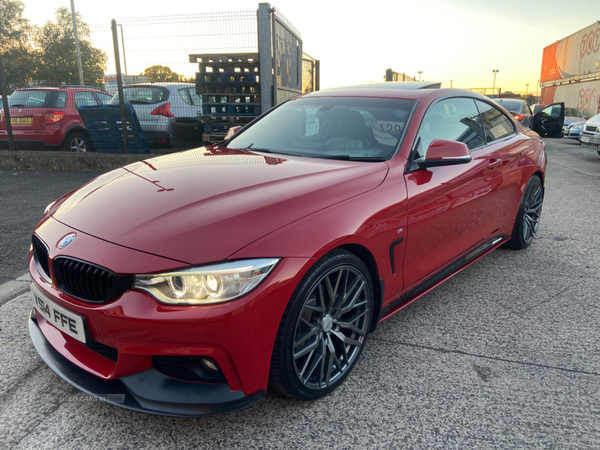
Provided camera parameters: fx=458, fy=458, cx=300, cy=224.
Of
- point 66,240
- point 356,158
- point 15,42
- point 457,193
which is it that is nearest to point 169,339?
point 66,240

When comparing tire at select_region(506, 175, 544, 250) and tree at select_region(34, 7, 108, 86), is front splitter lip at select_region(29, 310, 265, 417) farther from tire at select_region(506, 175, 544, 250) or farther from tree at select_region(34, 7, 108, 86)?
tree at select_region(34, 7, 108, 86)

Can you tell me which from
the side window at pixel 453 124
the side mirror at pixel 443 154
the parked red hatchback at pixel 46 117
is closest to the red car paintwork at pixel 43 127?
the parked red hatchback at pixel 46 117

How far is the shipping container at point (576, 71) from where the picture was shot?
2827 centimetres

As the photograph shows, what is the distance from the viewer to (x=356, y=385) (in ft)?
7.78

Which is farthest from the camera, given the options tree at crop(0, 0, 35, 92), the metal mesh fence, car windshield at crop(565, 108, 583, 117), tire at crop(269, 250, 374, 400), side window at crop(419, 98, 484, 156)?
tree at crop(0, 0, 35, 92)

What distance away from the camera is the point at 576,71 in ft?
106

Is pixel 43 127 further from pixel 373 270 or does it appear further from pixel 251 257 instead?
pixel 251 257

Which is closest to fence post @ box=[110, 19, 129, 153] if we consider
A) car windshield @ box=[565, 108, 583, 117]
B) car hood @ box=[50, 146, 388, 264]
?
car hood @ box=[50, 146, 388, 264]

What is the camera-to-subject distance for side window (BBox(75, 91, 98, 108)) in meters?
9.12

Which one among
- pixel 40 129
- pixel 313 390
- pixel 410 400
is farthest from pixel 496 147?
pixel 40 129

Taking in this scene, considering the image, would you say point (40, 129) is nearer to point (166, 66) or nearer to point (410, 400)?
point (166, 66)

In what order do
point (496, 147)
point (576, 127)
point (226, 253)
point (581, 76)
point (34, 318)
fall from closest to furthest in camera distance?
point (226, 253) < point (34, 318) < point (496, 147) < point (576, 127) < point (581, 76)

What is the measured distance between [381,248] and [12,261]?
3.33 m

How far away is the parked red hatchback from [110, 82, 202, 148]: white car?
976 mm
